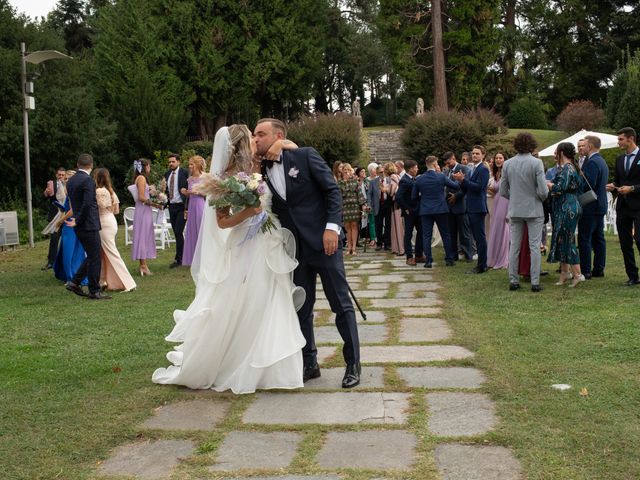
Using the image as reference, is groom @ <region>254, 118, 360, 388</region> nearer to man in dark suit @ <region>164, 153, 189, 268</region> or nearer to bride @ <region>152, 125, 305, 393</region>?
bride @ <region>152, 125, 305, 393</region>

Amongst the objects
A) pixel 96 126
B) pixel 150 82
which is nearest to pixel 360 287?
pixel 96 126

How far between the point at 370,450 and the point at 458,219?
10.2 m

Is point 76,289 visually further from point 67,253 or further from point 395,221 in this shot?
point 395,221

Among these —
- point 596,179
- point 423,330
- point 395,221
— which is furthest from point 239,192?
point 395,221

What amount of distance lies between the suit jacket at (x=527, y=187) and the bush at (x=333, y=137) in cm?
2413

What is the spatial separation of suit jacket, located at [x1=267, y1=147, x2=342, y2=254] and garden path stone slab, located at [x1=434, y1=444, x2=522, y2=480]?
1.94 m

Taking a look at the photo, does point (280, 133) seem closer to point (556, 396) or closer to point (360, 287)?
point (556, 396)

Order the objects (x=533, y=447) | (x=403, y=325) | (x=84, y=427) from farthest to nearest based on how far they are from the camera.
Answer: (x=403, y=325) → (x=84, y=427) → (x=533, y=447)

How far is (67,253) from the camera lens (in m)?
12.1

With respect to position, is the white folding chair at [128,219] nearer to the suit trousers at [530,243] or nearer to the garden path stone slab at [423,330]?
the suit trousers at [530,243]

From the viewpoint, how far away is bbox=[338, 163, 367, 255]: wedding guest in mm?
16047

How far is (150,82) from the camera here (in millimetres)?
37219

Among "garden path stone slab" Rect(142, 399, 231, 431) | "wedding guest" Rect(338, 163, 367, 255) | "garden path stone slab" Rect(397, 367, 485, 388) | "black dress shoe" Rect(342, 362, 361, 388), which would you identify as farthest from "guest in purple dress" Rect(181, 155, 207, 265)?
"garden path stone slab" Rect(142, 399, 231, 431)

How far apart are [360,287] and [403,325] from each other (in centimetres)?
319
